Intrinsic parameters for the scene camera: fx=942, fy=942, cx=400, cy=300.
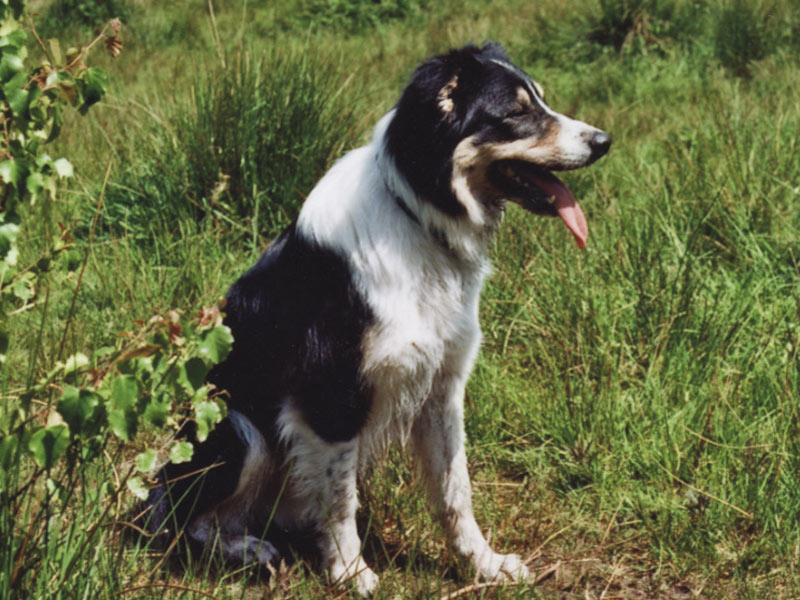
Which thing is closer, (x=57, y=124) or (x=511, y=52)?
(x=57, y=124)

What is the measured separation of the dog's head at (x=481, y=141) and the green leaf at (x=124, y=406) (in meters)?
1.27

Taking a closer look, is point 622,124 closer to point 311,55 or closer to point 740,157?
point 740,157

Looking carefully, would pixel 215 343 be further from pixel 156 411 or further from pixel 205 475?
pixel 205 475

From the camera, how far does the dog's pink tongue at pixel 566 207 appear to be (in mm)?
2660

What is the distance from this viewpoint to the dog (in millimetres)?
2562

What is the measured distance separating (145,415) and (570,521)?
71.7 inches

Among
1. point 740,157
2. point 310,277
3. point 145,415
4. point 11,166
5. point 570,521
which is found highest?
point 11,166

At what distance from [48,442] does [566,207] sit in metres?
1.68

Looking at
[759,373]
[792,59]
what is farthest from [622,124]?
[759,373]

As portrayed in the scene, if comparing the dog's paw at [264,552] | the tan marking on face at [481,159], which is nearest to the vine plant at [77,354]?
the tan marking on face at [481,159]

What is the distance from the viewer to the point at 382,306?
2.54 m

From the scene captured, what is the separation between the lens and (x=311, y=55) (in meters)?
4.71

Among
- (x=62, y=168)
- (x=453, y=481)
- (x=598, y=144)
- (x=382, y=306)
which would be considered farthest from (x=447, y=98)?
(x=62, y=168)

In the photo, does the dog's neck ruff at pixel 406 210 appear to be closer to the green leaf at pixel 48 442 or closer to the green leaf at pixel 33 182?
the green leaf at pixel 33 182
